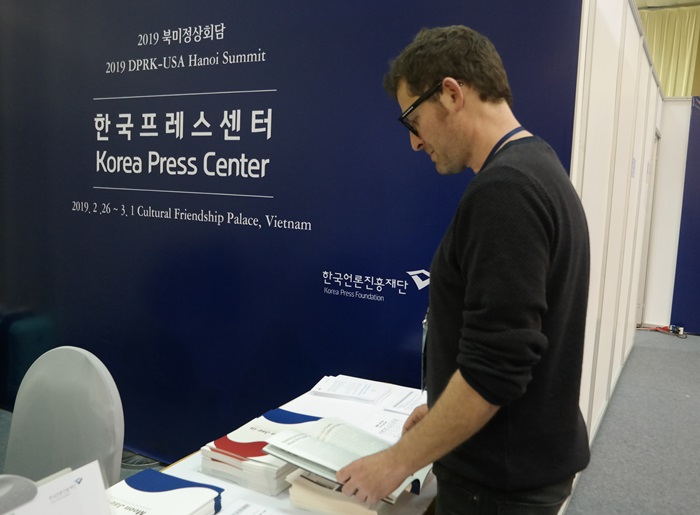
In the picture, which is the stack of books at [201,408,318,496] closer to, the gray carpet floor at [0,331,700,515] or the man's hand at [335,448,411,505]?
the man's hand at [335,448,411,505]

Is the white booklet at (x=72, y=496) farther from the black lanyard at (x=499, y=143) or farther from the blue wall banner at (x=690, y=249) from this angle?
the blue wall banner at (x=690, y=249)

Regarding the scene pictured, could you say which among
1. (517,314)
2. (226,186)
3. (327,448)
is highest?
(226,186)

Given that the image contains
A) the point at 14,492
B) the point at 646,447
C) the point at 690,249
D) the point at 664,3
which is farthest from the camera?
the point at 664,3

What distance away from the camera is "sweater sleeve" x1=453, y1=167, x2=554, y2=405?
904 mm

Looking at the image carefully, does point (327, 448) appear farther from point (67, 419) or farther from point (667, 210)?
point (667, 210)

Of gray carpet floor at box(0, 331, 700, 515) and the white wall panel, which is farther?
the white wall panel

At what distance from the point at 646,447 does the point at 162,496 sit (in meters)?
2.86

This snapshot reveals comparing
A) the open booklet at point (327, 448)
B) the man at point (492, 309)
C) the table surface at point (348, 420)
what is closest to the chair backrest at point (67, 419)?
the table surface at point (348, 420)

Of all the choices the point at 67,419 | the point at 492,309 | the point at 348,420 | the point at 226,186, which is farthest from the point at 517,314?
the point at 226,186

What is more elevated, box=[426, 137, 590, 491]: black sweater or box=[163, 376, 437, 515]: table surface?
box=[426, 137, 590, 491]: black sweater

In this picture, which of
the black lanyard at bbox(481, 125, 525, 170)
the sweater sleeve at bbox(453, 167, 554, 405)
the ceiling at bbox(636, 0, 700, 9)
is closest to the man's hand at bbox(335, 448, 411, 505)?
the sweater sleeve at bbox(453, 167, 554, 405)

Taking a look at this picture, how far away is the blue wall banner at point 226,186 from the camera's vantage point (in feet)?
7.28

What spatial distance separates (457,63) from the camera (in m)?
1.06

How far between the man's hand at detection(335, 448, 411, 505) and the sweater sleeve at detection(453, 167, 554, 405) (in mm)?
221
